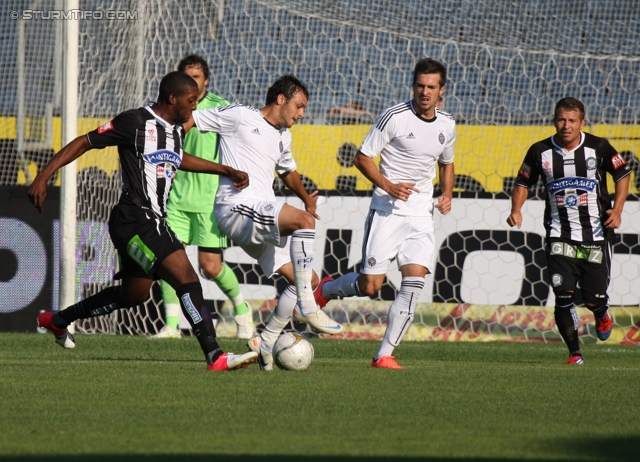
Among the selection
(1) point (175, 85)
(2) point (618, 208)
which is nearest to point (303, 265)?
(1) point (175, 85)

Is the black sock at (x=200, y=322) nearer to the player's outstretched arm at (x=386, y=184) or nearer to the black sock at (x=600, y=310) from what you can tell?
the player's outstretched arm at (x=386, y=184)

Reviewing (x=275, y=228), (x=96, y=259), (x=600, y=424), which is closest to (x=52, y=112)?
(x=96, y=259)

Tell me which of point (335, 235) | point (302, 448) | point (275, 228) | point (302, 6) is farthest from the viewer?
point (302, 6)

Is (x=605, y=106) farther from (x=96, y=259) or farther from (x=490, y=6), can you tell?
(x=96, y=259)

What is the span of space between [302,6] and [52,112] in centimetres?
316

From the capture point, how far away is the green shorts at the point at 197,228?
8852mm

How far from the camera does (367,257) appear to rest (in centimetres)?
698

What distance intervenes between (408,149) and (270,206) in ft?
3.79

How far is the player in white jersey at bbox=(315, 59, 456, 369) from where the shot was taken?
22.3 feet

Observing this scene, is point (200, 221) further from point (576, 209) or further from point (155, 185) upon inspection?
point (576, 209)

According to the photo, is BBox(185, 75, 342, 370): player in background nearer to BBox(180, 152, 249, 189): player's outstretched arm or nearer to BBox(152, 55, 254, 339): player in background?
BBox(180, 152, 249, 189): player's outstretched arm

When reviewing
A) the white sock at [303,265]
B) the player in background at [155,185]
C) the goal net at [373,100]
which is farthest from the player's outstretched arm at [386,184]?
the goal net at [373,100]

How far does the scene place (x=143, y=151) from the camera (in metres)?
5.89

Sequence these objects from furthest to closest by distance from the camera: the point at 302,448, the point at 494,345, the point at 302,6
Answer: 1. the point at 302,6
2. the point at 494,345
3. the point at 302,448
